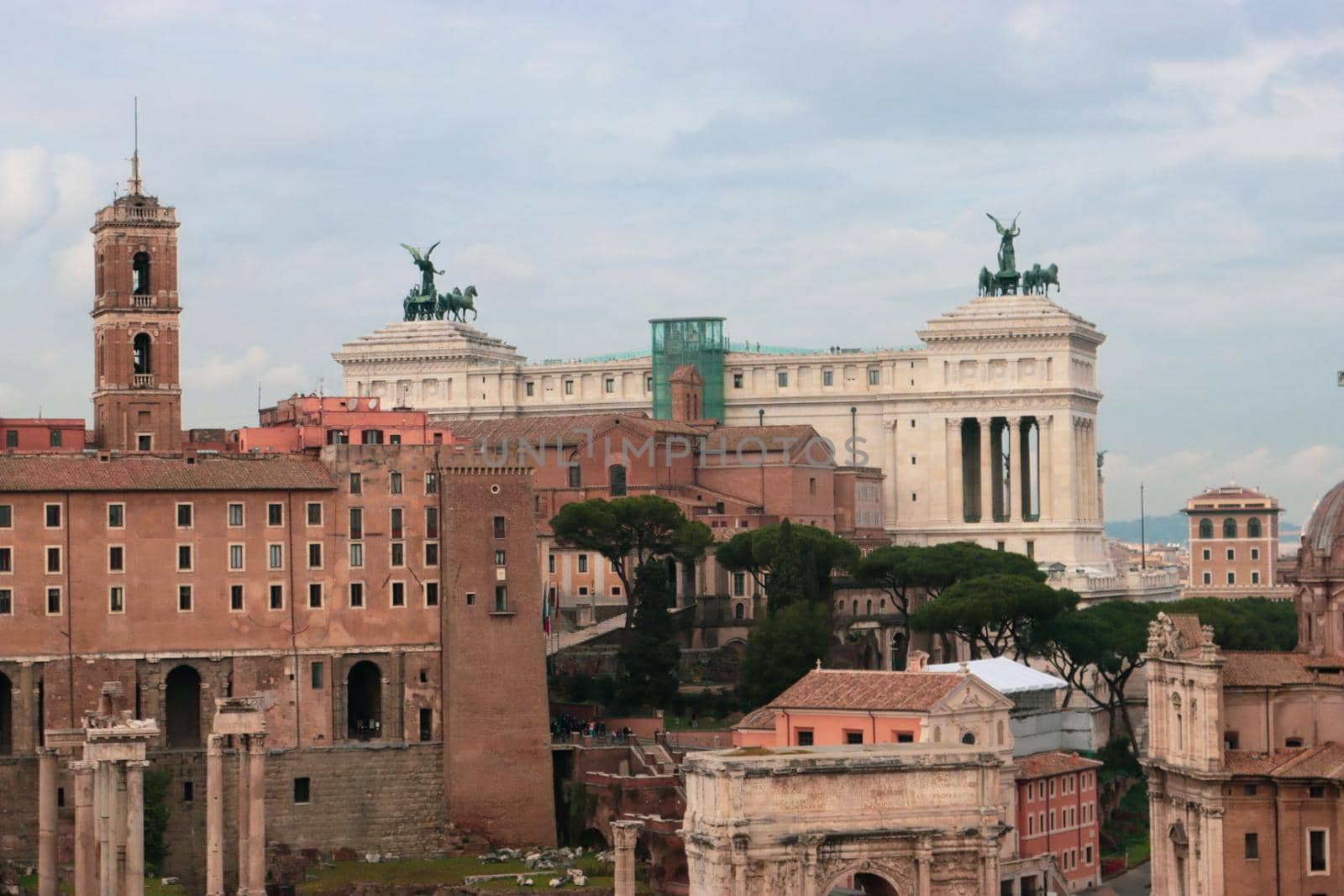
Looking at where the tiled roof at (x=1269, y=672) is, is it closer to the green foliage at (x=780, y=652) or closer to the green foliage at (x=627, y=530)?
the green foliage at (x=780, y=652)

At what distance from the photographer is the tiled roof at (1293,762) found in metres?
77.8

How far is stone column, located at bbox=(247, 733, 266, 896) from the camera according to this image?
77000 mm

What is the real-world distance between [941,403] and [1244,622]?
1401 inches

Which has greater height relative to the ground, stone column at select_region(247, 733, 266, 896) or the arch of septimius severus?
the arch of septimius severus

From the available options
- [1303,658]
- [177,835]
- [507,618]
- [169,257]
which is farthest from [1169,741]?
[169,257]

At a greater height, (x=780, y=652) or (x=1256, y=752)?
(x=780, y=652)

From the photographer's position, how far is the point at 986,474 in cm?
14300

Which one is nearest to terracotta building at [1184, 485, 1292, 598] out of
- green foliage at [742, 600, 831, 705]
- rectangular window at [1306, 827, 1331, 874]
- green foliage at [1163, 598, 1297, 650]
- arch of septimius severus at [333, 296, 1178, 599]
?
arch of septimius severus at [333, 296, 1178, 599]

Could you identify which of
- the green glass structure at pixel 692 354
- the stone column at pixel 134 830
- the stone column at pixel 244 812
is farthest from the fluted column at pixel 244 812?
the green glass structure at pixel 692 354

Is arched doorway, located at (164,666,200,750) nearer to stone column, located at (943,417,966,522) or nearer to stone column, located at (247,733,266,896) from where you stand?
stone column, located at (247,733,266,896)

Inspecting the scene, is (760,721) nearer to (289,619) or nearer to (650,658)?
(650,658)

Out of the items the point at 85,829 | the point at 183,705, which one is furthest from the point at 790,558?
the point at 85,829

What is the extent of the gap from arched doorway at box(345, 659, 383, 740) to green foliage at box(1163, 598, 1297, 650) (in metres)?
30.5

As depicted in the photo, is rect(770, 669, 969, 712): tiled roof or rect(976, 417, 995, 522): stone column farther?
rect(976, 417, 995, 522): stone column
